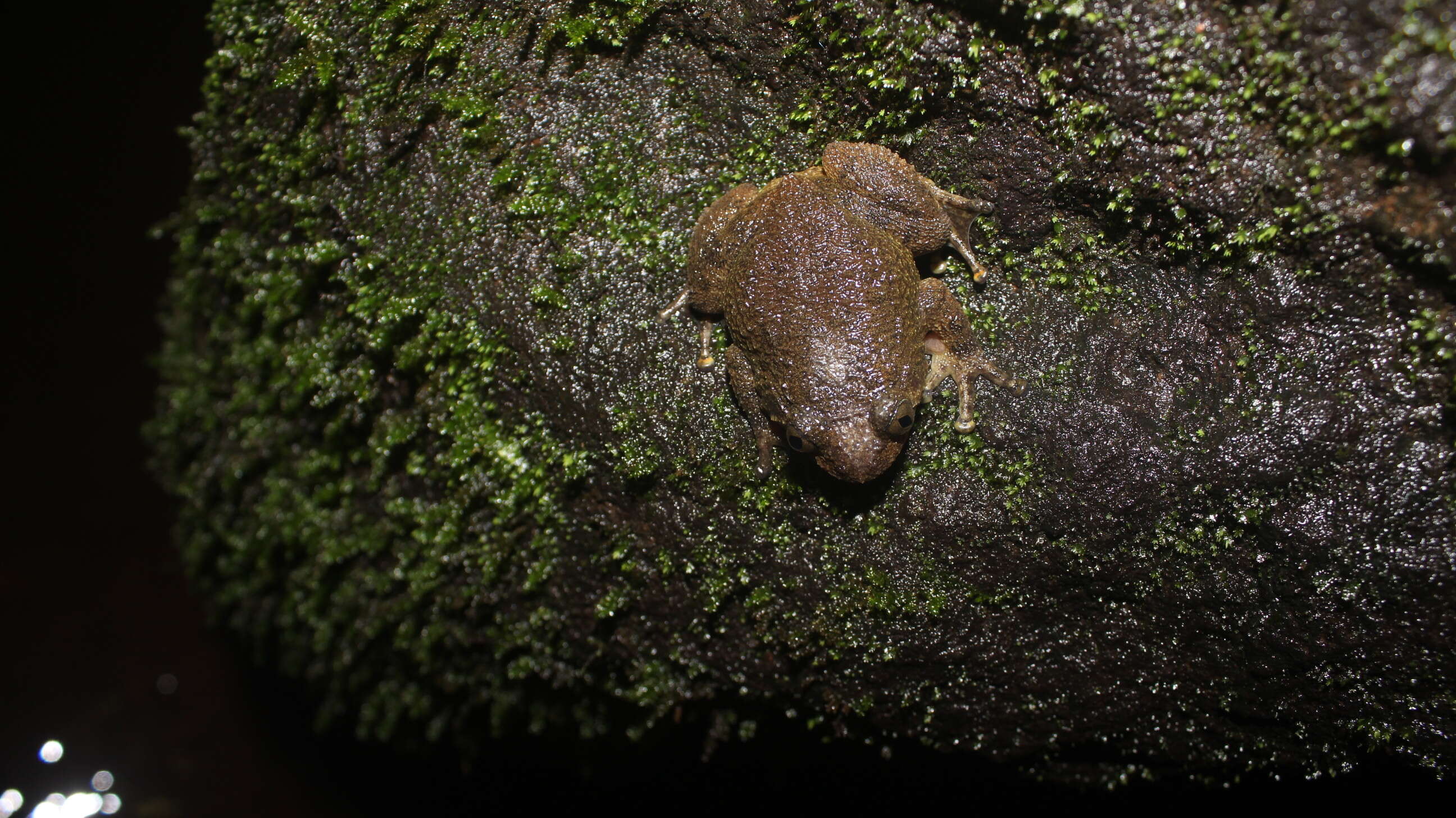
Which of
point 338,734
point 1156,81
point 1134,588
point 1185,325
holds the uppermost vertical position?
point 1156,81

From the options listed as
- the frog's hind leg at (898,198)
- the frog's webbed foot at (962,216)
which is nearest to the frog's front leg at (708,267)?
the frog's hind leg at (898,198)

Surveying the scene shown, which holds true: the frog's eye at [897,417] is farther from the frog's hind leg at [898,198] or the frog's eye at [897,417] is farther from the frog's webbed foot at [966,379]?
the frog's hind leg at [898,198]

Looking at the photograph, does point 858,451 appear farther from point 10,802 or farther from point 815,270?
point 10,802

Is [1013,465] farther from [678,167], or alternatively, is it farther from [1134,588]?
[678,167]

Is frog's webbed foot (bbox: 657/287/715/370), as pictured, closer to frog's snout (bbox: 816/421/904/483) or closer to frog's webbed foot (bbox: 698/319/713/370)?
frog's webbed foot (bbox: 698/319/713/370)

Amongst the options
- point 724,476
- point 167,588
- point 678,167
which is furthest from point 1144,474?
point 167,588

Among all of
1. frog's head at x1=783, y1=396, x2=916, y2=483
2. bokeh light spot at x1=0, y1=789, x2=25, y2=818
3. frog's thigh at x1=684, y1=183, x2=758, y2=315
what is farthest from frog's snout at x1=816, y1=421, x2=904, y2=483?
bokeh light spot at x1=0, y1=789, x2=25, y2=818

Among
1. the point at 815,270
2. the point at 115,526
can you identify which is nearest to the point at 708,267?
the point at 815,270
